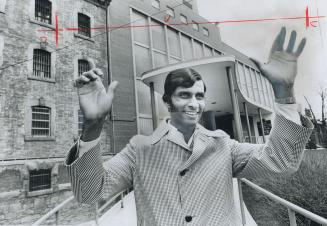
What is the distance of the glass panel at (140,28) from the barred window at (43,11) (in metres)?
2.63

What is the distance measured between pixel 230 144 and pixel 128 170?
0.41m

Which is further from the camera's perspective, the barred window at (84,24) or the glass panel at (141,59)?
the glass panel at (141,59)

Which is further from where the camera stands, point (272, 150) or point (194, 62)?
point (194, 62)

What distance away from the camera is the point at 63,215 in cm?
530

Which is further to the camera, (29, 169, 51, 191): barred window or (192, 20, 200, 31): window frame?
(192, 20, 200, 31): window frame

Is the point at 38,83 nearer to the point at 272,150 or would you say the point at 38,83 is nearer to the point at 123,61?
the point at 123,61

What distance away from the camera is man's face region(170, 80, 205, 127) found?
0.77 meters

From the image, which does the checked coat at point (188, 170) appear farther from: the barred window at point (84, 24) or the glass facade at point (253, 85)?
the glass facade at point (253, 85)

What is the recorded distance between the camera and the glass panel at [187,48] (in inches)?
384

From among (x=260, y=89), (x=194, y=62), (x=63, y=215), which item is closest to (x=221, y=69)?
(x=194, y=62)

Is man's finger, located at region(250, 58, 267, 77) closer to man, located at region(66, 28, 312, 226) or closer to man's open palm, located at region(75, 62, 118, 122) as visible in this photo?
man, located at region(66, 28, 312, 226)

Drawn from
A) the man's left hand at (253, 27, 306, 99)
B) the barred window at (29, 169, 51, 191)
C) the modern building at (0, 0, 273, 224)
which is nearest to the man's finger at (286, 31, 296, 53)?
the man's left hand at (253, 27, 306, 99)

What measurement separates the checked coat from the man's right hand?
98 millimetres

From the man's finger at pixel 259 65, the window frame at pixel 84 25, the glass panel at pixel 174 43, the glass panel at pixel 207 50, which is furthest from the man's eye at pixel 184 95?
the glass panel at pixel 207 50
